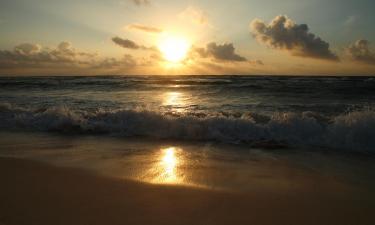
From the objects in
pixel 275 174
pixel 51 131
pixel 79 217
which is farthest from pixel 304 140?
pixel 51 131

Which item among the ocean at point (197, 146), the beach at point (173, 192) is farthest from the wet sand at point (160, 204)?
the ocean at point (197, 146)

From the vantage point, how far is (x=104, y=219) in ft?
10.8

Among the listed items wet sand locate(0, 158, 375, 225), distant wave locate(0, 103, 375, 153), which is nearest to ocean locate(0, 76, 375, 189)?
distant wave locate(0, 103, 375, 153)

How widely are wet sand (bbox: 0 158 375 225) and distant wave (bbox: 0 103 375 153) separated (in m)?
3.25

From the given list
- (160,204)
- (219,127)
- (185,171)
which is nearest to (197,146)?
(219,127)

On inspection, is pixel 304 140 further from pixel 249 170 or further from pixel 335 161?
pixel 249 170

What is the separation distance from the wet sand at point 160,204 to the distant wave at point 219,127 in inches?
128

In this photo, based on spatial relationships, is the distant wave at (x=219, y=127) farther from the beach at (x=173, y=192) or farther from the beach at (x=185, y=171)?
the beach at (x=173, y=192)

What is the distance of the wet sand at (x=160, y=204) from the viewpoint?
3332mm

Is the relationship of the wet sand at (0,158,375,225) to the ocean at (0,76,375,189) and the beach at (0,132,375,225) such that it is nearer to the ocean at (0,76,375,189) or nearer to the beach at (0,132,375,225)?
the beach at (0,132,375,225)

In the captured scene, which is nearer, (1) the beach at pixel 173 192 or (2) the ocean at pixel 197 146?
(1) the beach at pixel 173 192

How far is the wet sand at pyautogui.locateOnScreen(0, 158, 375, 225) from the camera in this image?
131 inches

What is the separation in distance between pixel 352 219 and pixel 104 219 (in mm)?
2739

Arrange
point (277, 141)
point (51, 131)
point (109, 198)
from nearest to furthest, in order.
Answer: point (109, 198)
point (277, 141)
point (51, 131)
